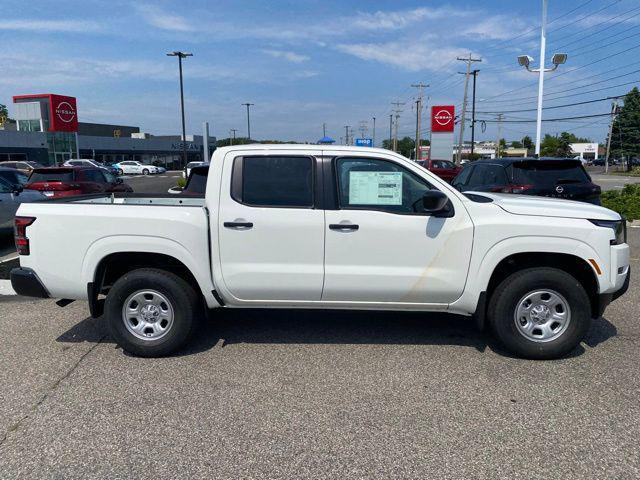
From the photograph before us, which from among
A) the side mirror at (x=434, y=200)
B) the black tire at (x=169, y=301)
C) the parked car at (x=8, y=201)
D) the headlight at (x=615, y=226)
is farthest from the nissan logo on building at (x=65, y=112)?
the headlight at (x=615, y=226)

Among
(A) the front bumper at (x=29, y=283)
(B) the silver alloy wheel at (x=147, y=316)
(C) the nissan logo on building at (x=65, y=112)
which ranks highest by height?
(C) the nissan logo on building at (x=65, y=112)

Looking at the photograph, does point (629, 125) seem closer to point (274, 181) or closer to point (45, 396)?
point (274, 181)

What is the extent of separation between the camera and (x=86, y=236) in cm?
444

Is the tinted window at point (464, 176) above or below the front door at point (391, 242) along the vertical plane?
above

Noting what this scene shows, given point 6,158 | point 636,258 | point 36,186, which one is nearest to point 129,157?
point 6,158

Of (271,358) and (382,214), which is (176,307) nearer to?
(271,358)

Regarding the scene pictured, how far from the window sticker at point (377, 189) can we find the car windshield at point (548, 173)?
509 cm

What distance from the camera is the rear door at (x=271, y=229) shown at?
14.3 ft

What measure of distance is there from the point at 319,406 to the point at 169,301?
1704mm

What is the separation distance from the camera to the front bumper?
452cm

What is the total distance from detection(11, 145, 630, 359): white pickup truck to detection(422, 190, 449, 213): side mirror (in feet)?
0.04

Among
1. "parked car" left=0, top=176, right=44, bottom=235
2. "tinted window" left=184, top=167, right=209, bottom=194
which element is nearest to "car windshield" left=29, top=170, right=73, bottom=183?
"parked car" left=0, top=176, right=44, bottom=235

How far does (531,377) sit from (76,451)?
3.40 meters

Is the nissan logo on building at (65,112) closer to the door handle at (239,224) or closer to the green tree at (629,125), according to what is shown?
the door handle at (239,224)
